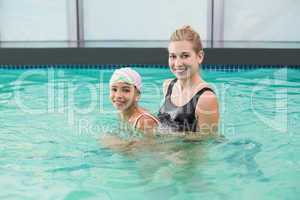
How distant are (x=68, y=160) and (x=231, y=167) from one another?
118cm

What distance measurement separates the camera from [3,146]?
4242 millimetres

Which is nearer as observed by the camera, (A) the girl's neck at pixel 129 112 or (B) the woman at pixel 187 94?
(B) the woman at pixel 187 94

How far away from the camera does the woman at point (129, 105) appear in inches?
136

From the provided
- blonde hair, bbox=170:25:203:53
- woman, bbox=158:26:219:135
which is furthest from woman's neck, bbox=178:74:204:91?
blonde hair, bbox=170:25:203:53

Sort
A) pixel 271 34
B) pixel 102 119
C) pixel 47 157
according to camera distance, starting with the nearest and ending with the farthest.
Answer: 1. pixel 47 157
2. pixel 102 119
3. pixel 271 34

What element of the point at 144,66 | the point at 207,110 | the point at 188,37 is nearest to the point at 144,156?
the point at 207,110

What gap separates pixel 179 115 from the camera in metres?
3.63

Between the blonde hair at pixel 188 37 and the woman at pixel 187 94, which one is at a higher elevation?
the blonde hair at pixel 188 37

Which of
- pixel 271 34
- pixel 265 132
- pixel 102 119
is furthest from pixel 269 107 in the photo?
pixel 271 34

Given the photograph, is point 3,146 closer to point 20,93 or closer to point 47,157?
point 47,157

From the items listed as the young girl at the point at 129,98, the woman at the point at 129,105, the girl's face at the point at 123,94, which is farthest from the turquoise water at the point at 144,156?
the girl's face at the point at 123,94

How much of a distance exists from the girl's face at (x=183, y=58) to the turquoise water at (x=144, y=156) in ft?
1.95

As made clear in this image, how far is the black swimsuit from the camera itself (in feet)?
11.6

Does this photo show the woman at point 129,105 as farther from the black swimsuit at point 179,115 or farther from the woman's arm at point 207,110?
the woman's arm at point 207,110
